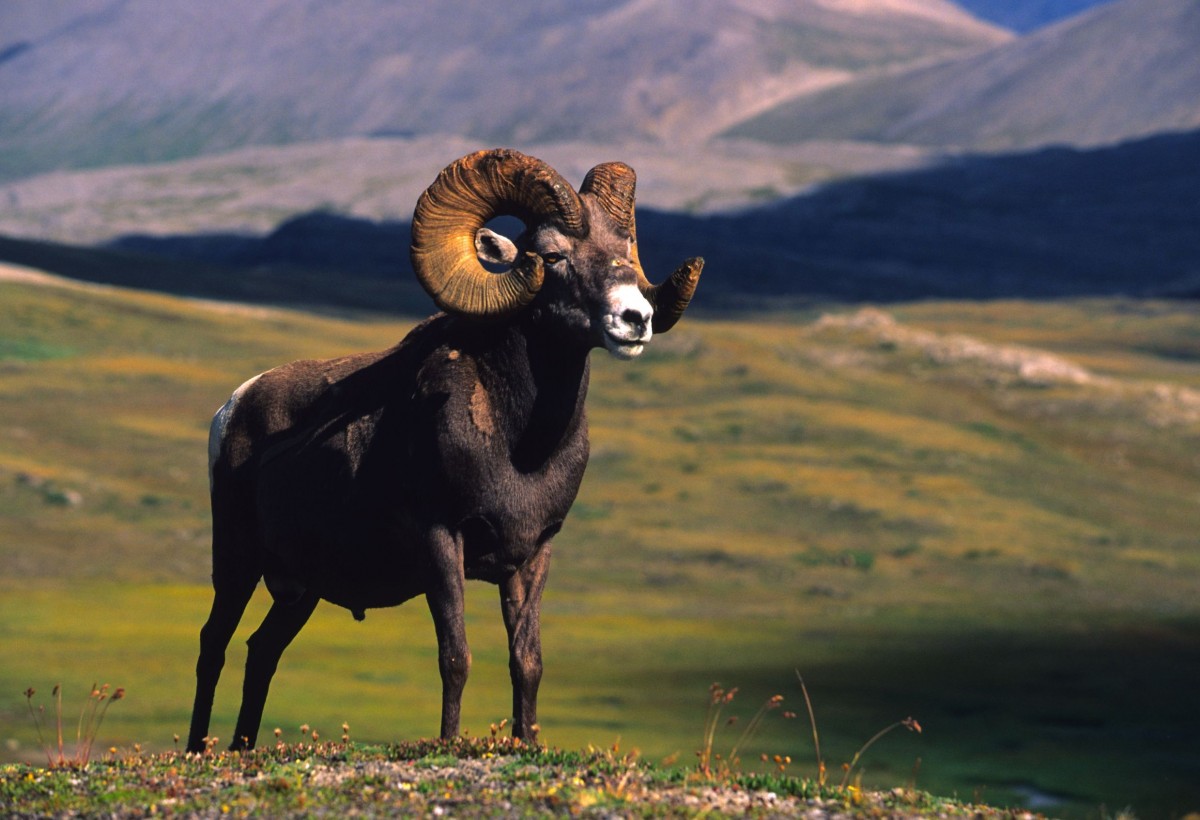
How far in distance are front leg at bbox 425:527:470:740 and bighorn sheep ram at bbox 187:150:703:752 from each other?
11 millimetres

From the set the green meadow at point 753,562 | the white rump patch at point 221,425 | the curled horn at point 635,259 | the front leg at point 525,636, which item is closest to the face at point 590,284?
the curled horn at point 635,259

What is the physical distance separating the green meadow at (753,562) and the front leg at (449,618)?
6.93 ft

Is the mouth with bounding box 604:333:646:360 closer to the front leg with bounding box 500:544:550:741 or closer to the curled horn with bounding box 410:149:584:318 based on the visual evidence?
the curled horn with bounding box 410:149:584:318

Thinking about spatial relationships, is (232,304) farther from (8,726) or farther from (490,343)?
(490,343)

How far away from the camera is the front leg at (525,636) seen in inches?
466

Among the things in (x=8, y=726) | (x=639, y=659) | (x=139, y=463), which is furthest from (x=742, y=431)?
(x=8, y=726)

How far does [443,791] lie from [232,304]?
114049 mm

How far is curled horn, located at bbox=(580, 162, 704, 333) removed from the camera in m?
12.3

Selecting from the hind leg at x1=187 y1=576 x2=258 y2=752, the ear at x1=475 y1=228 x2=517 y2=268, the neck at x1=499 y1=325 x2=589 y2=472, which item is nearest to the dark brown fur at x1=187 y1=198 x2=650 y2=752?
the neck at x1=499 y1=325 x2=589 y2=472

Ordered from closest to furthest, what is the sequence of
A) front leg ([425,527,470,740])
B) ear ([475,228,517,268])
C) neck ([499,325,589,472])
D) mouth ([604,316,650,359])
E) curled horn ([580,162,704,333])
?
front leg ([425,527,470,740])
mouth ([604,316,650,359])
neck ([499,325,589,472])
curled horn ([580,162,704,333])
ear ([475,228,517,268])

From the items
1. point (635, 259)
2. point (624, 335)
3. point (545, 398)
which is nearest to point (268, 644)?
point (545, 398)

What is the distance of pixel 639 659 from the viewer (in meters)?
44.9

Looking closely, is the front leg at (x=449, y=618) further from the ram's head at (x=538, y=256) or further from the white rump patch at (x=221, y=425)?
the white rump patch at (x=221, y=425)

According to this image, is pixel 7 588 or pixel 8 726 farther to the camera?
pixel 7 588
